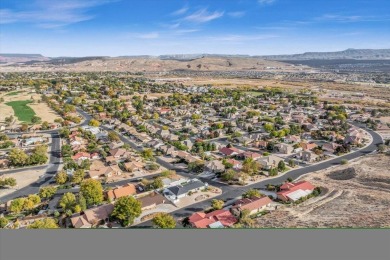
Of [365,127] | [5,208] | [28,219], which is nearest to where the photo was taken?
[28,219]

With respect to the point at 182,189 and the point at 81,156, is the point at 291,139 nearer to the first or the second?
the point at 182,189

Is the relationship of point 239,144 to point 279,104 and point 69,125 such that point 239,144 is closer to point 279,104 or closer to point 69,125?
point 69,125

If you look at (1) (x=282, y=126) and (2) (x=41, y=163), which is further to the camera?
(1) (x=282, y=126)

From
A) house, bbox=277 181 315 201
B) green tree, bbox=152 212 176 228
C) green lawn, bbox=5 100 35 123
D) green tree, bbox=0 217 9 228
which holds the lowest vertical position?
green tree, bbox=0 217 9 228

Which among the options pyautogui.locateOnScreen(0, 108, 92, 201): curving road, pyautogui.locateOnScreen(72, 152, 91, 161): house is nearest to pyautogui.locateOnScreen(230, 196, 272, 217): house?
pyautogui.locateOnScreen(0, 108, 92, 201): curving road

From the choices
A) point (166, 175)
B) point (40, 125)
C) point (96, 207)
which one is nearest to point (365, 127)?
point (166, 175)

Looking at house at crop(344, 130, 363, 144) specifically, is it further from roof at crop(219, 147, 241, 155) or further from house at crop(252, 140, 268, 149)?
roof at crop(219, 147, 241, 155)
